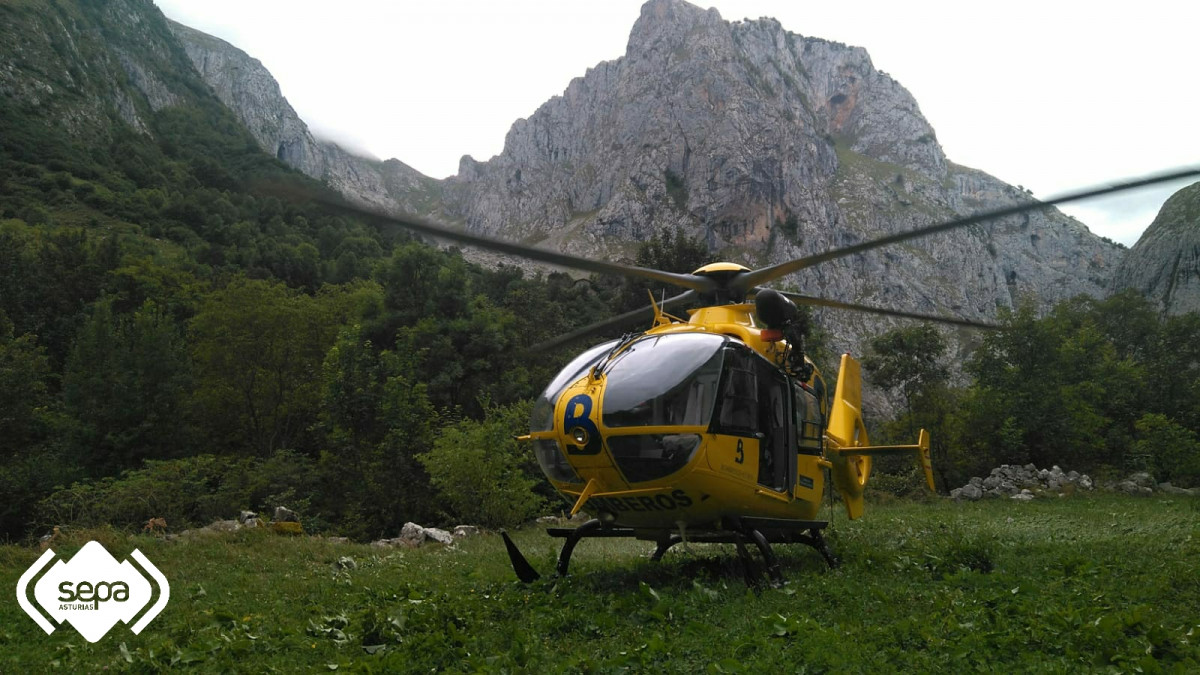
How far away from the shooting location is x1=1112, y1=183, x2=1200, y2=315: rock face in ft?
282

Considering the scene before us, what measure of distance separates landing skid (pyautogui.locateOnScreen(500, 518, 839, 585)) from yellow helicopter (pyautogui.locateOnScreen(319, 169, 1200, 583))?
0.06 feet

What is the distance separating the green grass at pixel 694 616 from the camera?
5164 millimetres

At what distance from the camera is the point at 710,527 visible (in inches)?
332

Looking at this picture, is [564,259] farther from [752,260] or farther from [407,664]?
[752,260]

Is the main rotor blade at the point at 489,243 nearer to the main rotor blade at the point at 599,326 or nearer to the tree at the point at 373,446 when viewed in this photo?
the main rotor blade at the point at 599,326

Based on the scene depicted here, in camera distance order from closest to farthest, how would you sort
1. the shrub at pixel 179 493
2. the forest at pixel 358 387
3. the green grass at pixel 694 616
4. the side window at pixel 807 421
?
the green grass at pixel 694 616 → the side window at pixel 807 421 → the shrub at pixel 179 493 → the forest at pixel 358 387

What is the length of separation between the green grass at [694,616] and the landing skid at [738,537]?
1.01 feet

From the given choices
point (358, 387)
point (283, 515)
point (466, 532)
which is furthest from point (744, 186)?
point (283, 515)

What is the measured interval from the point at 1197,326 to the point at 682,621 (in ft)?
184

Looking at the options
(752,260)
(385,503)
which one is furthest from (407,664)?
(752,260)

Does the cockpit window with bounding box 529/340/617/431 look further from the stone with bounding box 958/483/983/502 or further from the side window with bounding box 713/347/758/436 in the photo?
the stone with bounding box 958/483/983/502

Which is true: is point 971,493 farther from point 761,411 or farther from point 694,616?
point 694,616

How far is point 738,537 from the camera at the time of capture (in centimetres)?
813

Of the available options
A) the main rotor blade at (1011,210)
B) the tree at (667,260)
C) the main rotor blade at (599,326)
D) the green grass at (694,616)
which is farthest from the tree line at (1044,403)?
the main rotor blade at (1011,210)
